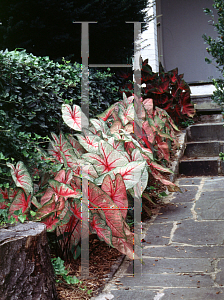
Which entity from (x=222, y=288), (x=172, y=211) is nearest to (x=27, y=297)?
(x=222, y=288)

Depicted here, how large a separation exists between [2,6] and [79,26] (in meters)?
0.94

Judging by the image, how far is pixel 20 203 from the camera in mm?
2111

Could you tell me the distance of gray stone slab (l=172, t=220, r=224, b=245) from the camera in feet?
8.89

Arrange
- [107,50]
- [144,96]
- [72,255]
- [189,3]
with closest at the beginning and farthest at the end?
[72,255]
[107,50]
[144,96]
[189,3]

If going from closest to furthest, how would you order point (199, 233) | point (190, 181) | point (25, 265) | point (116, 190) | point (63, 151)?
1. point (25, 265)
2. point (116, 190)
3. point (63, 151)
4. point (199, 233)
5. point (190, 181)

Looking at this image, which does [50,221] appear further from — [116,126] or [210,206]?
[210,206]

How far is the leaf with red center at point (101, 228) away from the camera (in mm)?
2100

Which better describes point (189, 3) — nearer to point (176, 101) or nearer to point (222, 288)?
point (176, 101)

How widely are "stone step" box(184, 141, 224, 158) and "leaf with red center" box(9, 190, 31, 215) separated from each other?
148 inches

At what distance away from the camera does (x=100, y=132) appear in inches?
123

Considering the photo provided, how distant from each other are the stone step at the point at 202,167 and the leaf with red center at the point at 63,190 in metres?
3.08

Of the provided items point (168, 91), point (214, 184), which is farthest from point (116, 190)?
point (168, 91)

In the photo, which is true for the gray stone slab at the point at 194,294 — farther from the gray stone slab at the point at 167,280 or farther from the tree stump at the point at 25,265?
the tree stump at the point at 25,265

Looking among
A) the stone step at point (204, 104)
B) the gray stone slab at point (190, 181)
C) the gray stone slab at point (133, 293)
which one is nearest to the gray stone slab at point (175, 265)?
the gray stone slab at point (133, 293)
